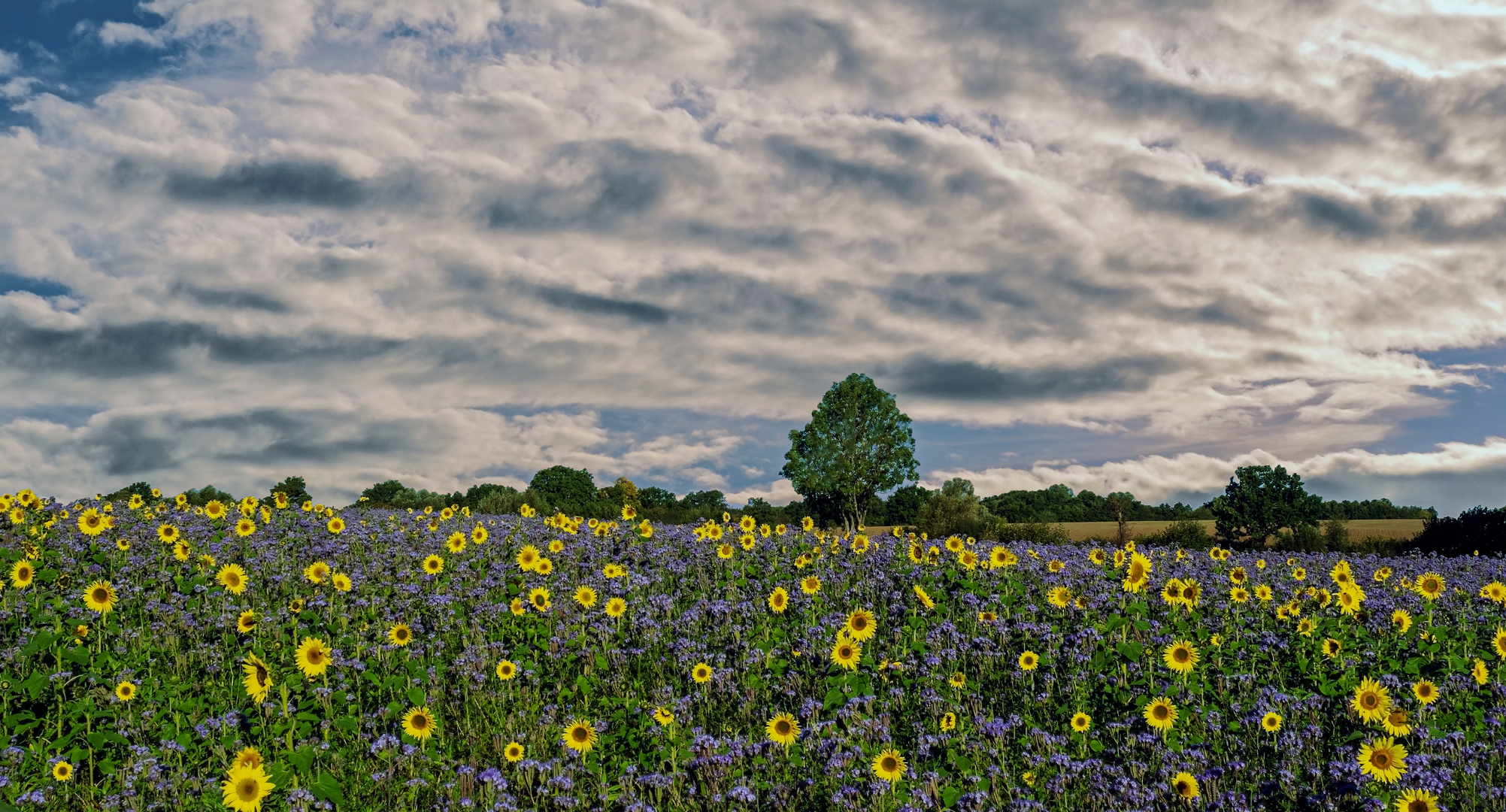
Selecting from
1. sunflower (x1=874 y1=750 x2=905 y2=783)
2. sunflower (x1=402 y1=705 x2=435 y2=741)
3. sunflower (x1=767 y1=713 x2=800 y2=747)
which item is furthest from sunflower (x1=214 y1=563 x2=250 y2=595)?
sunflower (x1=874 y1=750 x2=905 y2=783)

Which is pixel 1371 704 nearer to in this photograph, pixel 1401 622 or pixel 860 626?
pixel 1401 622

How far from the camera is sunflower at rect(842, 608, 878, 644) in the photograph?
369 inches

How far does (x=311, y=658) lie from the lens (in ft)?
27.6

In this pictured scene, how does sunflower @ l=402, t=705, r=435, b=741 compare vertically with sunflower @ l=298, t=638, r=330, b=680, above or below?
below

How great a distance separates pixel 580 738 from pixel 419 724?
1723mm

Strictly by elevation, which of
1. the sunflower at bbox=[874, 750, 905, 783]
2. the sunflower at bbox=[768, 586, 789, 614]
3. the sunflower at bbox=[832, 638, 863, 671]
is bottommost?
the sunflower at bbox=[874, 750, 905, 783]

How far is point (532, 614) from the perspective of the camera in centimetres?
1107

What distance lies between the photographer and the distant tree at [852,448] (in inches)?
2394

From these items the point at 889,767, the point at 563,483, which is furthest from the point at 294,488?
the point at 563,483

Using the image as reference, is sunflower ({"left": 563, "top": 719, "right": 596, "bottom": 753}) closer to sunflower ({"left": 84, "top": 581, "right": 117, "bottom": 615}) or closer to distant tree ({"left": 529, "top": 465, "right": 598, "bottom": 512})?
sunflower ({"left": 84, "top": 581, "right": 117, "bottom": 615})

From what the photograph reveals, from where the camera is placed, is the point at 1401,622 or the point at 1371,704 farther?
the point at 1401,622

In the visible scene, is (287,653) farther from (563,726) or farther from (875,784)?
(875,784)

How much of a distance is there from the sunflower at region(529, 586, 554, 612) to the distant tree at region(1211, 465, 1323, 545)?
150 ft

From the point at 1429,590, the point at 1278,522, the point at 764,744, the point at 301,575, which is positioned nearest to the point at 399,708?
the point at 764,744
